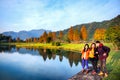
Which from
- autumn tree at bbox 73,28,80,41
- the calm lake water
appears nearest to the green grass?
the calm lake water

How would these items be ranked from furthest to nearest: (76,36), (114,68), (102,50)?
(76,36) < (114,68) < (102,50)

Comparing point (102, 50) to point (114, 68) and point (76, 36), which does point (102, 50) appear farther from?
point (76, 36)

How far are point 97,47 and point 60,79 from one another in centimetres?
892

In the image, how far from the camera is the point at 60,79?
A: 905 inches

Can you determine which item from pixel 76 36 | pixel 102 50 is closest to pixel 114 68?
pixel 102 50

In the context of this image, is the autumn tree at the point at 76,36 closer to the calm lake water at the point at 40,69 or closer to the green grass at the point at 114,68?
the calm lake water at the point at 40,69

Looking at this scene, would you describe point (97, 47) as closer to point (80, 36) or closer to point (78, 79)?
point (78, 79)

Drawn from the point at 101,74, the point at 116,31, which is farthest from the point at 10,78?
the point at 116,31

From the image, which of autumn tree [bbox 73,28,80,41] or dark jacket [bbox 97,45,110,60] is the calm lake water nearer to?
dark jacket [bbox 97,45,110,60]

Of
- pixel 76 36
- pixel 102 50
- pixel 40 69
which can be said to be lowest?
pixel 40 69

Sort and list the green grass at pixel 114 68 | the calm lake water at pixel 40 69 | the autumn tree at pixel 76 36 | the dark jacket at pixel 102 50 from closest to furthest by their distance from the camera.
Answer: the green grass at pixel 114 68 < the dark jacket at pixel 102 50 < the calm lake water at pixel 40 69 < the autumn tree at pixel 76 36

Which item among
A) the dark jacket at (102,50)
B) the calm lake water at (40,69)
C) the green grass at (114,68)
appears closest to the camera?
the green grass at (114,68)

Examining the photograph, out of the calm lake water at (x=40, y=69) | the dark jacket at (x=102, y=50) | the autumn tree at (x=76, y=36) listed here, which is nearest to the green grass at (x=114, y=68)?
the dark jacket at (x=102, y=50)

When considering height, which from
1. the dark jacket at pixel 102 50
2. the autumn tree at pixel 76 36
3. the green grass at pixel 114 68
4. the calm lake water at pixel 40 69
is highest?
the autumn tree at pixel 76 36
